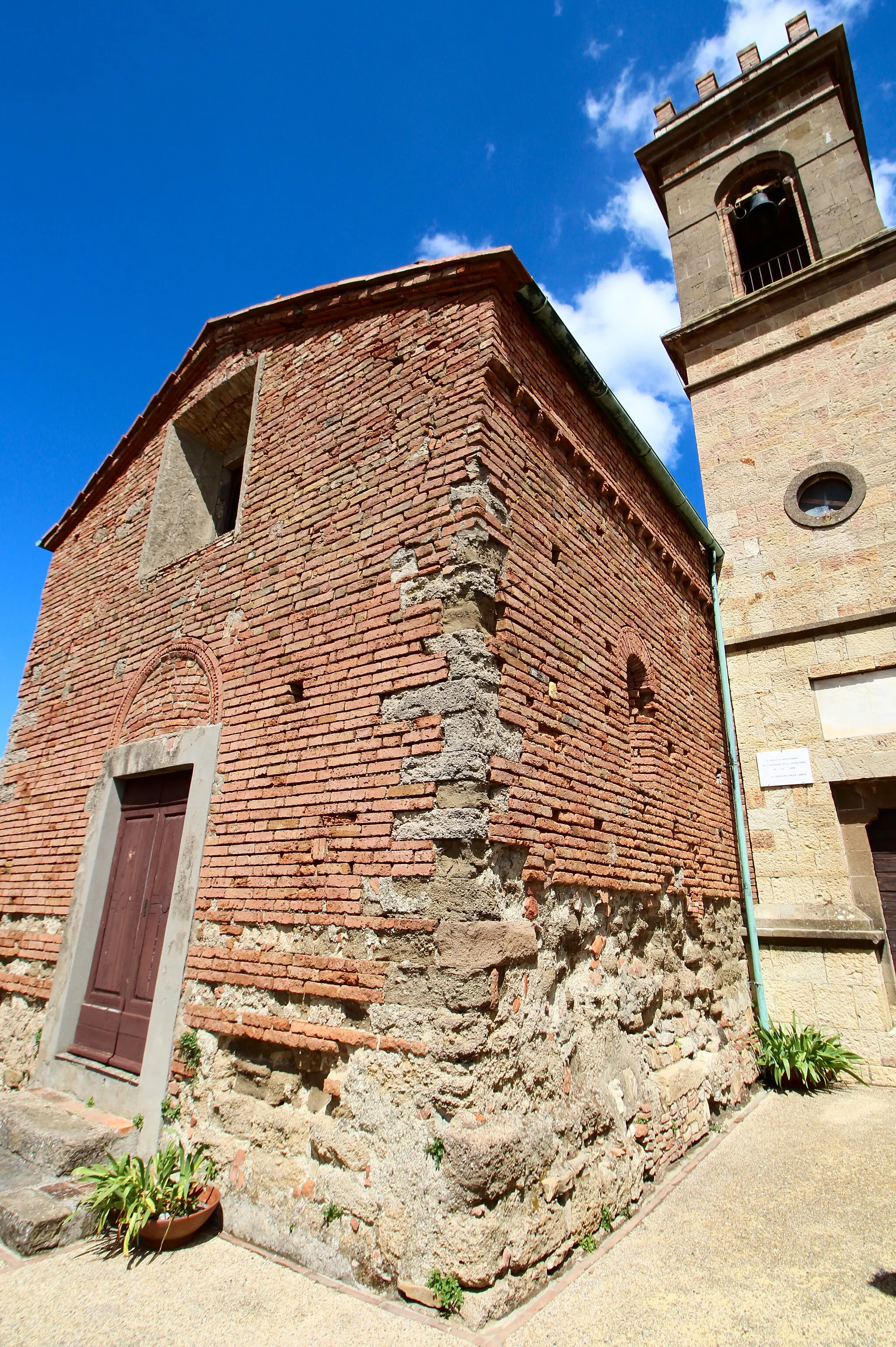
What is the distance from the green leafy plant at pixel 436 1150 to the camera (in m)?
3.00

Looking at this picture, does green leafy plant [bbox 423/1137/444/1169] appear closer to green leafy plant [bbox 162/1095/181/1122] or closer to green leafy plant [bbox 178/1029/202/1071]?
green leafy plant [bbox 178/1029/202/1071]

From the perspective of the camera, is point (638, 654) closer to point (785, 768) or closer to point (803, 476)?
point (785, 768)

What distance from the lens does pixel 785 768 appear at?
7.45m

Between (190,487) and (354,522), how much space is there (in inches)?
129

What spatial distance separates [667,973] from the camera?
5.08 meters

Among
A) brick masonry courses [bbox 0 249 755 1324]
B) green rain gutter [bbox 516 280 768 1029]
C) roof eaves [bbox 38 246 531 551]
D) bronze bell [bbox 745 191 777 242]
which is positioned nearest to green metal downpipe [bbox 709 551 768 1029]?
green rain gutter [bbox 516 280 768 1029]

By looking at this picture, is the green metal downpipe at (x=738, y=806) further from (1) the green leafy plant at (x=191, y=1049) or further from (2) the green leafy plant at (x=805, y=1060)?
(1) the green leafy plant at (x=191, y=1049)

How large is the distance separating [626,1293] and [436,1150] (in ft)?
3.38

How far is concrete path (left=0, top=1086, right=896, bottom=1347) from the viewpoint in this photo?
2758 millimetres

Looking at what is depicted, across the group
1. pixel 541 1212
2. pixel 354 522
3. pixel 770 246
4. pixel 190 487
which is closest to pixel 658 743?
pixel 354 522

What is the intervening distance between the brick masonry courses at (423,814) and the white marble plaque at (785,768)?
5.49 feet

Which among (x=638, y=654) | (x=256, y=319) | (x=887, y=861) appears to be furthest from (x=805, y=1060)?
(x=256, y=319)

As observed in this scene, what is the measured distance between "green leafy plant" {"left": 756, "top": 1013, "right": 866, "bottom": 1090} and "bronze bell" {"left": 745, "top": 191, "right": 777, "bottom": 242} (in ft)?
34.2

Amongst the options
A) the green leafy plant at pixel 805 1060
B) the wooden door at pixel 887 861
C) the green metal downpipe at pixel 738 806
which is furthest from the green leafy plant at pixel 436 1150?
the wooden door at pixel 887 861
